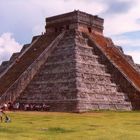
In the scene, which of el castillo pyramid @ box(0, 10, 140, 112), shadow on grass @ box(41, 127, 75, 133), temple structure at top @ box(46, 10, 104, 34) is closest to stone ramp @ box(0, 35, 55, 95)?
el castillo pyramid @ box(0, 10, 140, 112)

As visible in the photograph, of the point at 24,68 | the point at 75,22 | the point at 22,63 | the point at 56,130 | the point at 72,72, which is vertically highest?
the point at 75,22

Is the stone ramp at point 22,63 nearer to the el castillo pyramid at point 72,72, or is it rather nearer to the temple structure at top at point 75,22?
the el castillo pyramid at point 72,72

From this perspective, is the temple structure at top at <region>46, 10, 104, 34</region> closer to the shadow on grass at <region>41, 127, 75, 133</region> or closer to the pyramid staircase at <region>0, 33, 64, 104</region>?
the pyramid staircase at <region>0, 33, 64, 104</region>

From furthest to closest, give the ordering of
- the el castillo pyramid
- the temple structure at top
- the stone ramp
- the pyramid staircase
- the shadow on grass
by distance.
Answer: the temple structure at top → the stone ramp → the pyramid staircase → the el castillo pyramid → the shadow on grass

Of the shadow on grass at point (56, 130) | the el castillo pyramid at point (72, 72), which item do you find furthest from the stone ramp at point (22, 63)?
the shadow on grass at point (56, 130)

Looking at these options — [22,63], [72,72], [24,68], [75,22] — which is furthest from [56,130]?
[75,22]

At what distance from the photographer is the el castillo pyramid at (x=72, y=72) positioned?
4194cm

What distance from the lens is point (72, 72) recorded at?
43094 millimetres

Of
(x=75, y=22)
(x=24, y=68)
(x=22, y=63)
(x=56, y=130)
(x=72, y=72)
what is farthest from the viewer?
(x=75, y=22)

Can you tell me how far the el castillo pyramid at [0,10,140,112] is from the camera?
138ft

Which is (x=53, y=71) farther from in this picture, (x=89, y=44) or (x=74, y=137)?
(x=74, y=137)

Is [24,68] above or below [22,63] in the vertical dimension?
below

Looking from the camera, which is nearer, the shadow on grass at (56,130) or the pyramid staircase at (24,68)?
the shadow on grass at (56,130)

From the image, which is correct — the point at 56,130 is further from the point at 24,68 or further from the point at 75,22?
the point at 75,22
